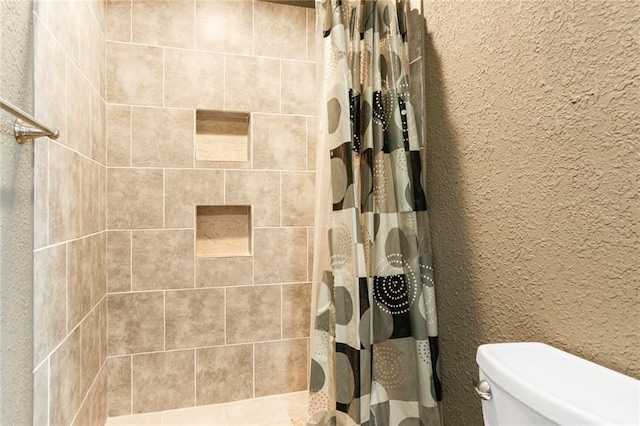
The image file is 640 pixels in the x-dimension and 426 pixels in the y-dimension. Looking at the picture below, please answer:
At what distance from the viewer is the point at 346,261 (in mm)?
1260

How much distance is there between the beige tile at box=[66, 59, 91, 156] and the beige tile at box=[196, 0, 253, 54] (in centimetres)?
70

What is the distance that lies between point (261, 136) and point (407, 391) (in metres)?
1.44

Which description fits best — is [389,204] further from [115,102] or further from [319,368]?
[115,102]

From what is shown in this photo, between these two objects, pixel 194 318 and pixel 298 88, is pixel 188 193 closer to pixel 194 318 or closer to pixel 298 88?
pixel 194 318

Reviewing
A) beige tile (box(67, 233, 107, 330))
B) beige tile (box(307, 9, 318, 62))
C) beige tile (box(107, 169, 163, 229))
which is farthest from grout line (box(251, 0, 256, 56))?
beige tile (box(67, 233, 107, 330))

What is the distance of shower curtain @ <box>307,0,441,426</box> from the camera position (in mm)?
1247

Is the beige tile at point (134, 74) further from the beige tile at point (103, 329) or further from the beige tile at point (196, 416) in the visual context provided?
the beige tile at point (196, 416)

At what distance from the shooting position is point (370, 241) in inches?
51.3

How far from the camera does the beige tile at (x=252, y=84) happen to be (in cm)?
202

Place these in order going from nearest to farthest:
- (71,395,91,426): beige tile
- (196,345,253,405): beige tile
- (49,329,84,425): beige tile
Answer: (49,329,84,425): beige tile < (71,395,91,426): beige tile < (196,345,253,405): beige tile

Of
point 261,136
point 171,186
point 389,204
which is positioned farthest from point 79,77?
point 389,204

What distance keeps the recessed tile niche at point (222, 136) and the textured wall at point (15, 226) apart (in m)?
1.12

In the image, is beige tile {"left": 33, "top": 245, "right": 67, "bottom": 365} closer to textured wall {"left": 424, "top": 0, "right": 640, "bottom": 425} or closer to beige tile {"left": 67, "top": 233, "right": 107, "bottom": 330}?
beige tile {"left": 67, "top": 233, "right": 107, "bottom": 330}

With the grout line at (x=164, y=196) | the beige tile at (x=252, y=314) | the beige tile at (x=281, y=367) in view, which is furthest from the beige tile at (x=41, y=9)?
the beige tile at (x=281, y=367)
